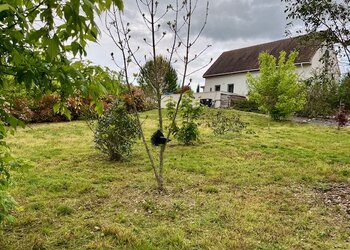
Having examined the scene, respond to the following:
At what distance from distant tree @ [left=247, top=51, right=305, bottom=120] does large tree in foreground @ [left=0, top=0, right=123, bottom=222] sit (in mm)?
16192

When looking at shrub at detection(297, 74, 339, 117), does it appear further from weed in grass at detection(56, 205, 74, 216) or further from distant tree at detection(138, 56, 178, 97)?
weed in grass at detection(56, 205, 74, 216)

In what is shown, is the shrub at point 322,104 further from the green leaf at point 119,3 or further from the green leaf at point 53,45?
the green leaf at point 53,45

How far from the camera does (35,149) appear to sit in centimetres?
946

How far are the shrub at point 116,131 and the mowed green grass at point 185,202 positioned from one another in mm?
320

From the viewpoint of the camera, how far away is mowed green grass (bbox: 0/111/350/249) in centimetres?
379

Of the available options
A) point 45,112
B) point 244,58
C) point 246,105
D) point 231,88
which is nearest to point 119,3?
point 45,112

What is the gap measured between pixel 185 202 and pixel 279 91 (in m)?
14.0

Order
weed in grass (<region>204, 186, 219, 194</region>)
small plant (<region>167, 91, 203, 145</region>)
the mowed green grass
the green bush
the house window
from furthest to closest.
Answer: the house window
the green bush
small plant (<region>167, 91, 203, 145</region>)
weed in grass (<region>204, 186, 219, 194</region>)
the mowed green grass

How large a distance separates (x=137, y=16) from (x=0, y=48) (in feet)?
12.5

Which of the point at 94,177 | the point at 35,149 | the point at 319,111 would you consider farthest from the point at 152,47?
the point at 319,111

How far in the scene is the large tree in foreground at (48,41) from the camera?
1551 millimetres

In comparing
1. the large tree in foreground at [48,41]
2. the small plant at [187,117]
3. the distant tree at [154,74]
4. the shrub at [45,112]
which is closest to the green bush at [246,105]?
the shrub at [45,112]

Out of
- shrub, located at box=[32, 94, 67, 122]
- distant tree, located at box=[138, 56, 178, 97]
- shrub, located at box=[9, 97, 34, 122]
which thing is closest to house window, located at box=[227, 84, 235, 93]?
shrub, located at box=[32, 94, 67, 122]

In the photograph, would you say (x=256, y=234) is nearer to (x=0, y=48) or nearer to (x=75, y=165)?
(x=0, y=48)
